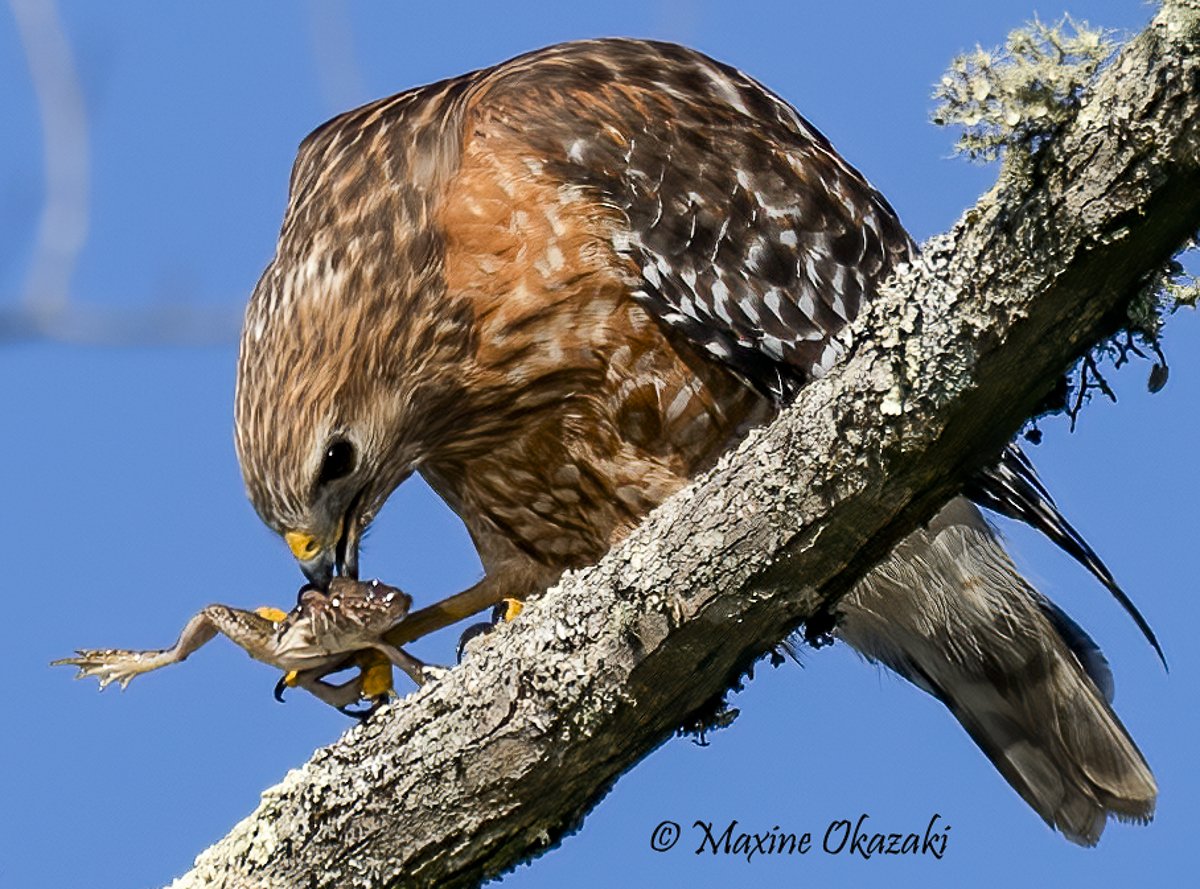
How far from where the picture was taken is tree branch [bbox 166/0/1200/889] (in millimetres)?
2076

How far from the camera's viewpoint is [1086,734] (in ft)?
13.7

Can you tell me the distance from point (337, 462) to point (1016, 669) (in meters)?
2.11

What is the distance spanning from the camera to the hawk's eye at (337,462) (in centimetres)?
350

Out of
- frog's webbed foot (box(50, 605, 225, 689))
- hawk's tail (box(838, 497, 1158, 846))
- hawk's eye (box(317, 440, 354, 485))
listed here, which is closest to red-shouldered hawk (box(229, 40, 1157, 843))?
hawk's eye (box(317, 440, 354, 485))

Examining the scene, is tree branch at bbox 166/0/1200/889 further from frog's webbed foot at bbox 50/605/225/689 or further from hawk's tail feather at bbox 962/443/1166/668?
hawk's tail feather at bbox 962/443/1166/668

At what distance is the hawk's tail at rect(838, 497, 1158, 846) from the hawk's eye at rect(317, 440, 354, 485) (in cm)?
156

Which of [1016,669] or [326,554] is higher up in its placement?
[326,554]

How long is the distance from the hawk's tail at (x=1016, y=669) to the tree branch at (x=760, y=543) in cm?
168

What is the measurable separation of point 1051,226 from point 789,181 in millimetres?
1916

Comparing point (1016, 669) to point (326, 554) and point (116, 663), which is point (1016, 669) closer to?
point (326, 554)

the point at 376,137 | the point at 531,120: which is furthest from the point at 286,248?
the point at 531,120

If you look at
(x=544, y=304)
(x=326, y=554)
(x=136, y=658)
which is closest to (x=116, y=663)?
(x=136, y=658)

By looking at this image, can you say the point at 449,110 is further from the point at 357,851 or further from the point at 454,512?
the point at 357,851

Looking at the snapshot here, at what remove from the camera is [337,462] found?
11.6 feet
